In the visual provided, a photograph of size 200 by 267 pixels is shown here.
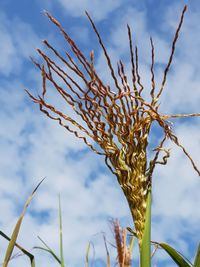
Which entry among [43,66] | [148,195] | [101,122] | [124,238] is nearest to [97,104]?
[101,122]

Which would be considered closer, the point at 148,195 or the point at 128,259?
the point at 128,259

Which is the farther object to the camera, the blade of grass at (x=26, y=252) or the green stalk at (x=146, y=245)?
the blade of grass at (x=26, y=252)

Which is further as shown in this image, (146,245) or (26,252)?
(26,252)

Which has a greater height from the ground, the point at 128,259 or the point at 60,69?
the point at 60,69

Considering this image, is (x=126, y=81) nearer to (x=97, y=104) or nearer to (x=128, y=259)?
(x=97, y=104)

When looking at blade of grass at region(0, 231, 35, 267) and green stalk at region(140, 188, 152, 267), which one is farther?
blade of grass at region(0, 231, 35, 267)

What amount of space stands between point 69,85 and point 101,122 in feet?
0.76

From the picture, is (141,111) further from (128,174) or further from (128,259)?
(128,259)

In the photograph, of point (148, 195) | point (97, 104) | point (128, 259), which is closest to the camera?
point (128, 259)

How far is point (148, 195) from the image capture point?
2121 mm

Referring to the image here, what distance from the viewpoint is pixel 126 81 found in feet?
7.68

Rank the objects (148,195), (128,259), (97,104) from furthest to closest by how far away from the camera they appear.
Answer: (97,104) < (148,195) < (128,259)

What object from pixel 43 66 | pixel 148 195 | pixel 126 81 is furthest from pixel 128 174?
pixel 43 66

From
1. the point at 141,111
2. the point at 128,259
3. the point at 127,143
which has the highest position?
the point at 141,111
